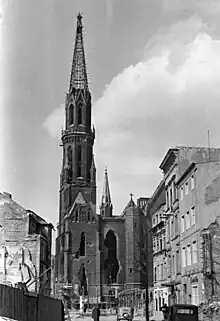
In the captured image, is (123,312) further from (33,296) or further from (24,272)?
(33,296)

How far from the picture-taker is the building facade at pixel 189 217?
31.7 metres

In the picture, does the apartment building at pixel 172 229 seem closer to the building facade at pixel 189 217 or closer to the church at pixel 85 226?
the building facade at pixel 189 217

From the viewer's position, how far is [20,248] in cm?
4372

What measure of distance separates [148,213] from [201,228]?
46.6 metres

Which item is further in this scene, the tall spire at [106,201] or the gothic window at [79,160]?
the tall spire at [106,201]

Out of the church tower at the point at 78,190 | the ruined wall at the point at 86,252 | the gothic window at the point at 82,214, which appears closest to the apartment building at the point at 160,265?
the church tower at the point at 78,190

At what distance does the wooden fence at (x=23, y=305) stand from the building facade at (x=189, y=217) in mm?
14744

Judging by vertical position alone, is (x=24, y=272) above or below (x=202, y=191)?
below

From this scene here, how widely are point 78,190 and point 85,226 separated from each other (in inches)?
339

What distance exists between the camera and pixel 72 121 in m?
93.9

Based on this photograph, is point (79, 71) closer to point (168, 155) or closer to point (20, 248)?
Result: point (20, 248)

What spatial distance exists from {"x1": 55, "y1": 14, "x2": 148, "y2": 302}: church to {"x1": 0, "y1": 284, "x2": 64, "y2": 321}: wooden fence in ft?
185

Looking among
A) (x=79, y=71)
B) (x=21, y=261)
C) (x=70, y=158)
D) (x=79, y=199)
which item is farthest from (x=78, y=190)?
(x=21, y=261)

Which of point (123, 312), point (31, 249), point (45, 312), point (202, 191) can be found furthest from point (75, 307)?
point (45, 312)
